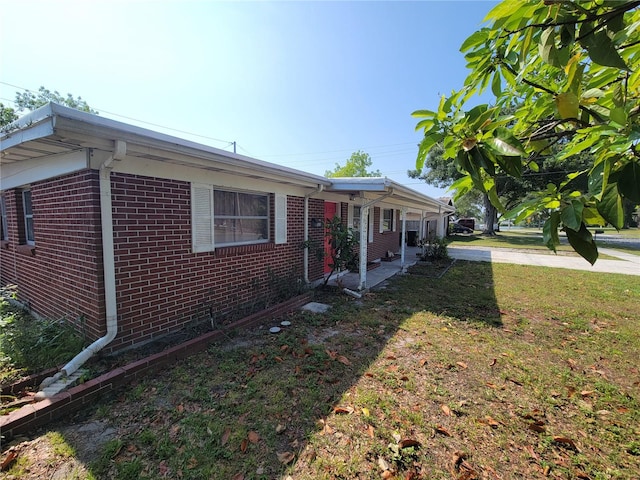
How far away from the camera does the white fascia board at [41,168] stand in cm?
337

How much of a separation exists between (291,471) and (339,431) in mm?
540

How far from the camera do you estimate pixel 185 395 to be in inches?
116

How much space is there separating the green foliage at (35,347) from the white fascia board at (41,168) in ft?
6.26

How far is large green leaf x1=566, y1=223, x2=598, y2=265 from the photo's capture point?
2.88 feet

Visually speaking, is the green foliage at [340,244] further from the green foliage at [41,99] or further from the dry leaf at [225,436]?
the green foliage at [41,99]

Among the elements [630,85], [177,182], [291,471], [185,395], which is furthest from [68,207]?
[630,85]

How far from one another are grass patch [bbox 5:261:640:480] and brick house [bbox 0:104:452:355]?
39.3 inches

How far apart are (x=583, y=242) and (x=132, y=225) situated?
4270mm

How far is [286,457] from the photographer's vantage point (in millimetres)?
2213

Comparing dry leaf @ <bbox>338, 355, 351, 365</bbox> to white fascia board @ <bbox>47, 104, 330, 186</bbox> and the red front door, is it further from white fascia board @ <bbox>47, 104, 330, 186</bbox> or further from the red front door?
the red front door

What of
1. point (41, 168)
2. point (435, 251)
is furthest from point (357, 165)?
point (41, 168)

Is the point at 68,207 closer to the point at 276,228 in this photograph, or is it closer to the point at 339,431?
the point at 276,228

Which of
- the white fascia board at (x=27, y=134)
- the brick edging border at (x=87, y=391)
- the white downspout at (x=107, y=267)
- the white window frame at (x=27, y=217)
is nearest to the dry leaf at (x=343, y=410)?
the brick edging border at (x=87, y=391)

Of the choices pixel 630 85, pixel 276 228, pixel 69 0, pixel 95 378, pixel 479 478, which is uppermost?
pixel 69 0
